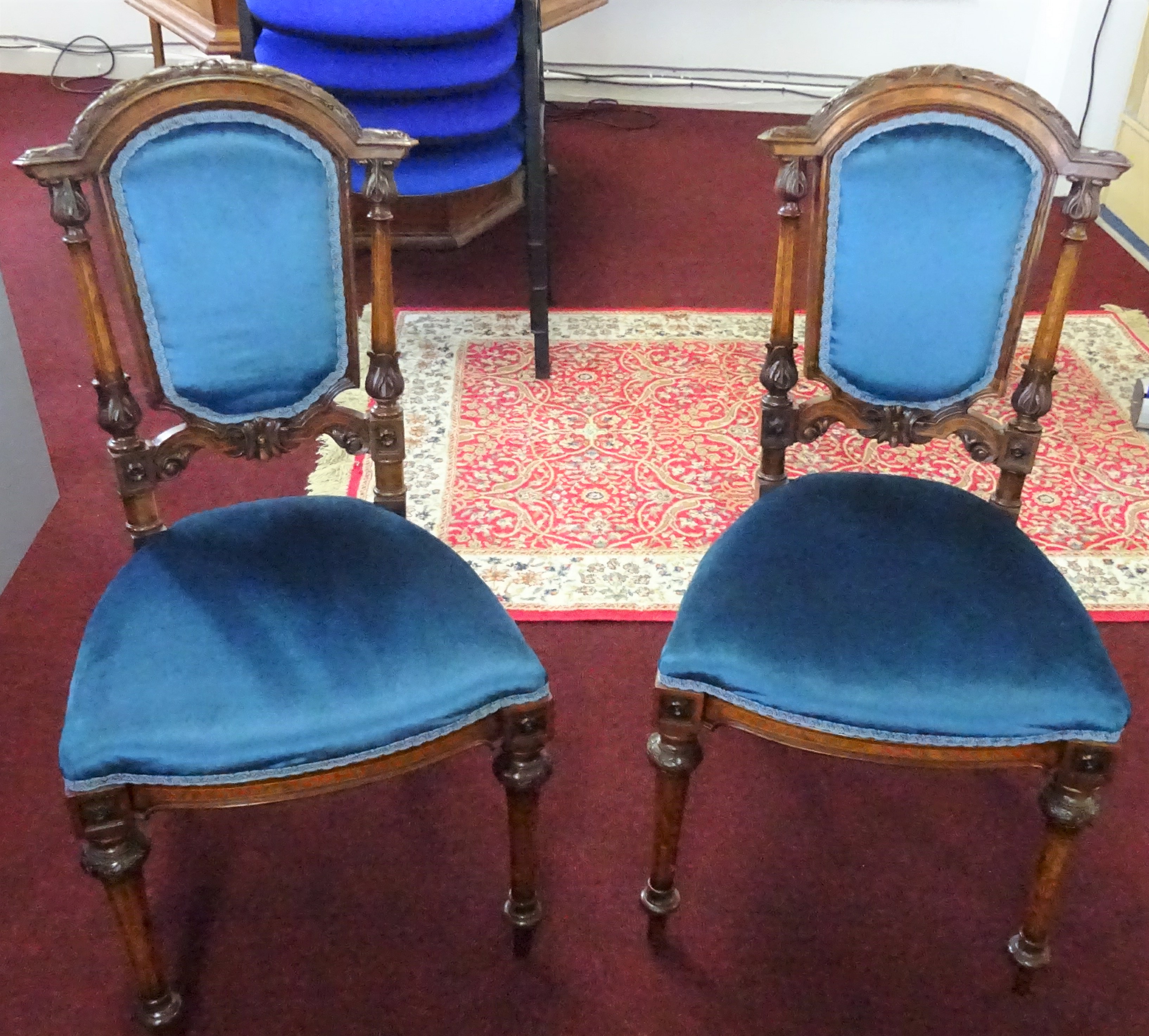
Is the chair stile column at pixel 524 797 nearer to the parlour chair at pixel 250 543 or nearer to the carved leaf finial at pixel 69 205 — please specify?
the parlour chair at pixel 250 543

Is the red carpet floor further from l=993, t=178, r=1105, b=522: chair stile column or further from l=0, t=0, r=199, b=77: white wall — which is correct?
l=0, t=0, r=199, b=77: white wall

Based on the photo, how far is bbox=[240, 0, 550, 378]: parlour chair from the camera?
230 centimetres

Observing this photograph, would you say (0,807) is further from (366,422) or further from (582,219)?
(582,219)

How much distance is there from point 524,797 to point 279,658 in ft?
1.06

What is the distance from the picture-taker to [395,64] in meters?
2.32

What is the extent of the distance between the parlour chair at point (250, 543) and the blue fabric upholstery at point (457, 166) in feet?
3.59

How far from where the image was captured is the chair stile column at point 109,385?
1.18m

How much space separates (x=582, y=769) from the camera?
163 cm

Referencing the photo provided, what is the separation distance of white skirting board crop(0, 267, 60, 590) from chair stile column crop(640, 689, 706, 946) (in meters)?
1.31

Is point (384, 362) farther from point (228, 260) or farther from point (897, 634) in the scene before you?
point (897, 634)

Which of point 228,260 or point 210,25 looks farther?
point 210,25

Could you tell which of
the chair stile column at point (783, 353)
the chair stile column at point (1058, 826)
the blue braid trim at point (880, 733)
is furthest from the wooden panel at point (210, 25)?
the chair stile column at point (1058, 826)

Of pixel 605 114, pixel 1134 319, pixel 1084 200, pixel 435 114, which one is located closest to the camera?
pixel 1084 200

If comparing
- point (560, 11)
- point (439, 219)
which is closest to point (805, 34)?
point (560, 11)
